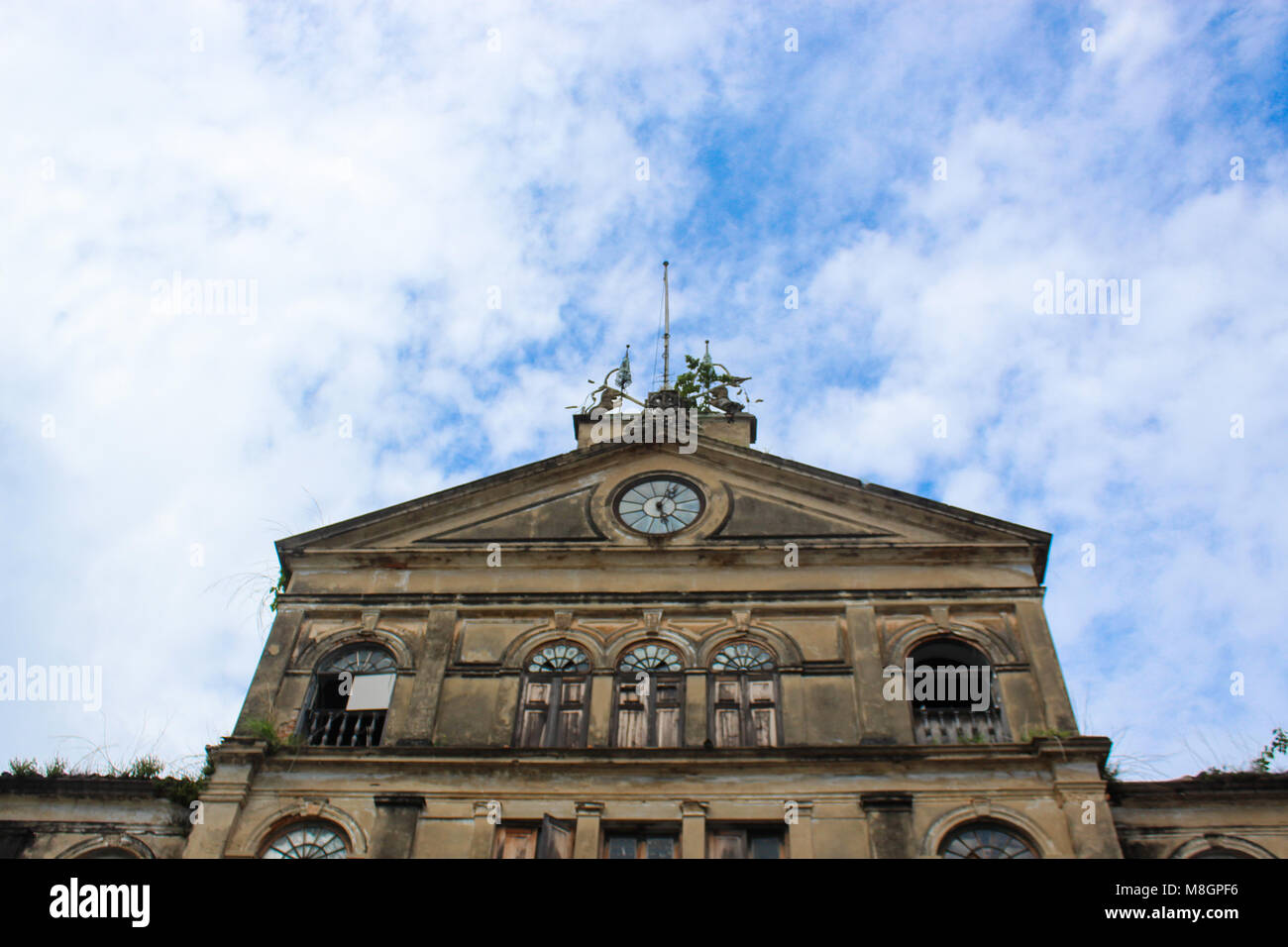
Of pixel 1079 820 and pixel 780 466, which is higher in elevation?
pixel 780 466

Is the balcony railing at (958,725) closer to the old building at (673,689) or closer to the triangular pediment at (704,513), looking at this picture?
the old building at (673,689)

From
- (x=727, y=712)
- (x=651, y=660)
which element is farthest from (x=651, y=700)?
(x=727, y=712)

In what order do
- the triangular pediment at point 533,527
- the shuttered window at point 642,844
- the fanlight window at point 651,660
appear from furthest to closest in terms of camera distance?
the triangular pediment at point 533,527, the fanlight window at point 651,660, the shuttered window at point 642,844

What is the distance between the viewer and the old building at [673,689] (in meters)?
18.0

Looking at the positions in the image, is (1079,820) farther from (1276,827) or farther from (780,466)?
(780,466)

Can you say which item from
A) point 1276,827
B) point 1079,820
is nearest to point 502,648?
point 1079,820

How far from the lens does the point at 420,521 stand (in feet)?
75.6

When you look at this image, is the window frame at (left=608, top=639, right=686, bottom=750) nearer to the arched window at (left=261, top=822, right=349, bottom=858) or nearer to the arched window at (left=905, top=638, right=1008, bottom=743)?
the arched window at (left=905, top=638, right=1008, bottom=743)

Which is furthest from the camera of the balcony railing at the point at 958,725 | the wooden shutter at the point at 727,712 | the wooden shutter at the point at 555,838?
the wooden shutter at the point at 727,712

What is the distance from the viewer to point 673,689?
20125mm

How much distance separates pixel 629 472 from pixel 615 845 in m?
7.88

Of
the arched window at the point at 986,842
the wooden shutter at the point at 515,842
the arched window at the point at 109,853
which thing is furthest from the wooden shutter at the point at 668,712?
the arched window at the point at 109,853

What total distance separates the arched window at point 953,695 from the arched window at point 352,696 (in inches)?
324
